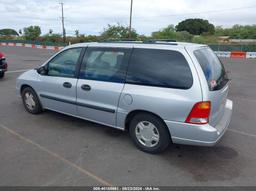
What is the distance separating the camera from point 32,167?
119 inches

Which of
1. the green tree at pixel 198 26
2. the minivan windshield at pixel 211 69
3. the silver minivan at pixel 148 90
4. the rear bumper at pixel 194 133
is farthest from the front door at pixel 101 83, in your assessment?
the green tree at pixel 198 26

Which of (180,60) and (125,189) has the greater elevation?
(180,60)

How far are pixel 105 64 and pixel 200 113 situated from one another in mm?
1751

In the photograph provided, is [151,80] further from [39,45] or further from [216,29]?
[216,29]

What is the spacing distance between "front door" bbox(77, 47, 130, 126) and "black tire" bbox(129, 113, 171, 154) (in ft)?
1.28

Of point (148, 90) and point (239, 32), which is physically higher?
point (239, 32)

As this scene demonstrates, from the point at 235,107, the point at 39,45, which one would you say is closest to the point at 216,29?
the point at 39,45

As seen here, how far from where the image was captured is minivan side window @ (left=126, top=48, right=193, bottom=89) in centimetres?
300

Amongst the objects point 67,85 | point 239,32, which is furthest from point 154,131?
point 239,32

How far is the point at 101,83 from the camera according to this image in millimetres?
3678

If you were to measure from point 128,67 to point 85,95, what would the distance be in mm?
980

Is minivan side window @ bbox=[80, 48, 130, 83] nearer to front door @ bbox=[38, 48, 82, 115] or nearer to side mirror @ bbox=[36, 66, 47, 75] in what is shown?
front door @ bbox=[38, 48, 82, 115]

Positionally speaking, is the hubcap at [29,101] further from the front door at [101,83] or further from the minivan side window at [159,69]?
the minivan side window at [159,69]

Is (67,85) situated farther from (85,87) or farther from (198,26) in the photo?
(198,26)
